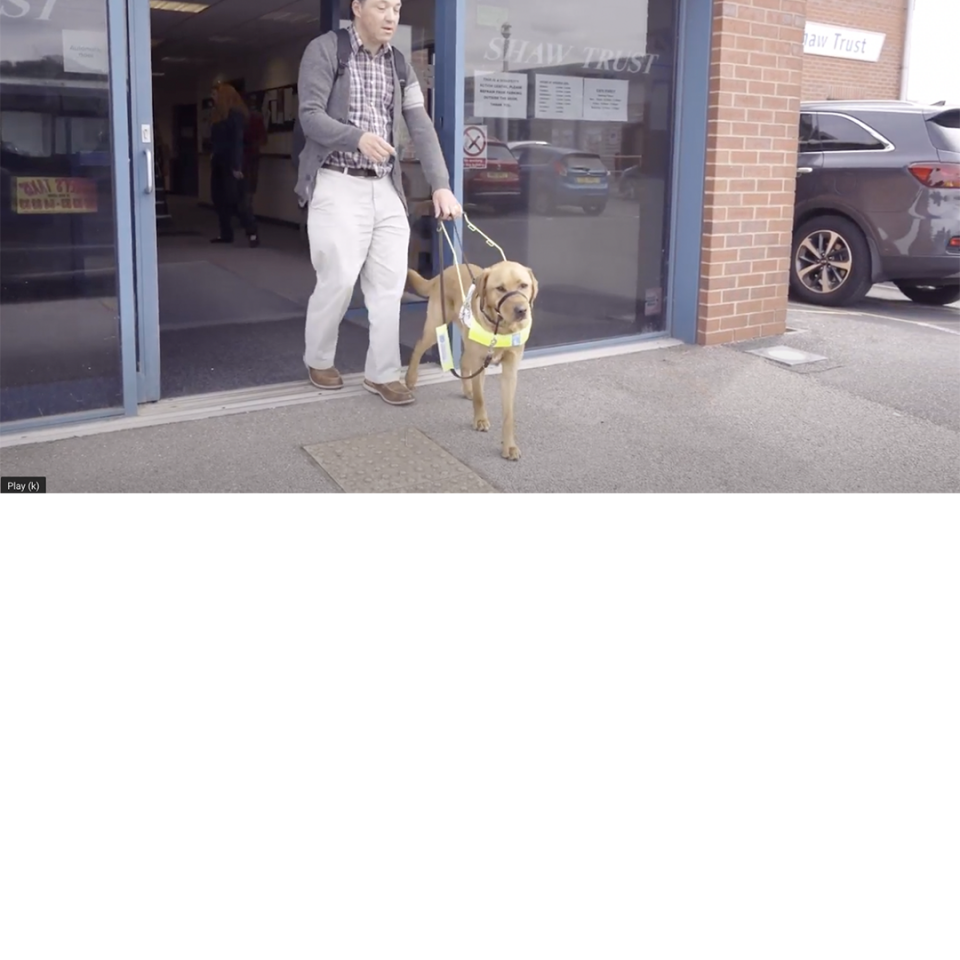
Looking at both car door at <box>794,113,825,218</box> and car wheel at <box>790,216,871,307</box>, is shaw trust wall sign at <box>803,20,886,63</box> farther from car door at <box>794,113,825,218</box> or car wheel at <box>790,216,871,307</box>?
car wheel at <box>790,216,871,307</box>

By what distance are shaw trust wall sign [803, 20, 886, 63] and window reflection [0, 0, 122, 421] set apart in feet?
55.3

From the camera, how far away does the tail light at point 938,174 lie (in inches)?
309

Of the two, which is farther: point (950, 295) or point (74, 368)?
point (950, 295)

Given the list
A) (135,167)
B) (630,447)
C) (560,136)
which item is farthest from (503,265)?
(560,136)

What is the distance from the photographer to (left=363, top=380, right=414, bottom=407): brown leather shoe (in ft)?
17.1

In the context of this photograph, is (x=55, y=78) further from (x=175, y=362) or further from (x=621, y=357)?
(x=621, y=357)

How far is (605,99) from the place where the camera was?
20.6 ft

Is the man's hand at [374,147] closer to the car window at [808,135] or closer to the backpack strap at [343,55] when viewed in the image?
the backpack strap at [343,55]

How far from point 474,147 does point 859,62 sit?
52.0 feet

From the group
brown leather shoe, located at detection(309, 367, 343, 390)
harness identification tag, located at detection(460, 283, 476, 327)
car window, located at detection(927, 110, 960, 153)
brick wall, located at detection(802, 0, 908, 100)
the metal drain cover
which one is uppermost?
brick wall, located at detection(802, 0, 908, 100)

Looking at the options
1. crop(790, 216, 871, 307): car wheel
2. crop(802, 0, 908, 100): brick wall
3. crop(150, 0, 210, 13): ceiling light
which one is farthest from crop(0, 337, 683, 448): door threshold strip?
crop(802, 0, 908, 100): brick wall

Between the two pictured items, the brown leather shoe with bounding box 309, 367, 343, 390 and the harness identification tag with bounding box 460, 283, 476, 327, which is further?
the brown leather shoe with bounding box 309, 367, 343, 390

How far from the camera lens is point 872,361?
6.45m

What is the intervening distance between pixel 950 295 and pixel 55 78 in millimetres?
7218
